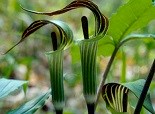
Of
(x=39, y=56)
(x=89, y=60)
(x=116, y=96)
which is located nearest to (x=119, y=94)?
(x=116, y=96)

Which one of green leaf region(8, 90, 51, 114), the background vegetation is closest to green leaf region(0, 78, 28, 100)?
green leaf region(8, 90, 51, 114)

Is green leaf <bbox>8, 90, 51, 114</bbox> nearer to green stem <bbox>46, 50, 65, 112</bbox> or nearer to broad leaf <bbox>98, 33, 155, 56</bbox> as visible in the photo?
green stem <bbox>46, 50, 65, 112</bbox>

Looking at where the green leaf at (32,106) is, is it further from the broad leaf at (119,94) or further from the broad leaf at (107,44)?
the broad leaf at (107,44)

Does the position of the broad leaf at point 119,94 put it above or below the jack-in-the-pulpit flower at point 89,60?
below

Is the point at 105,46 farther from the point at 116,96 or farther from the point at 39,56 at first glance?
the point at 39,56

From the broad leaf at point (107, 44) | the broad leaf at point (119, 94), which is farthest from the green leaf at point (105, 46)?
the broad leaf at point (119, 94)
